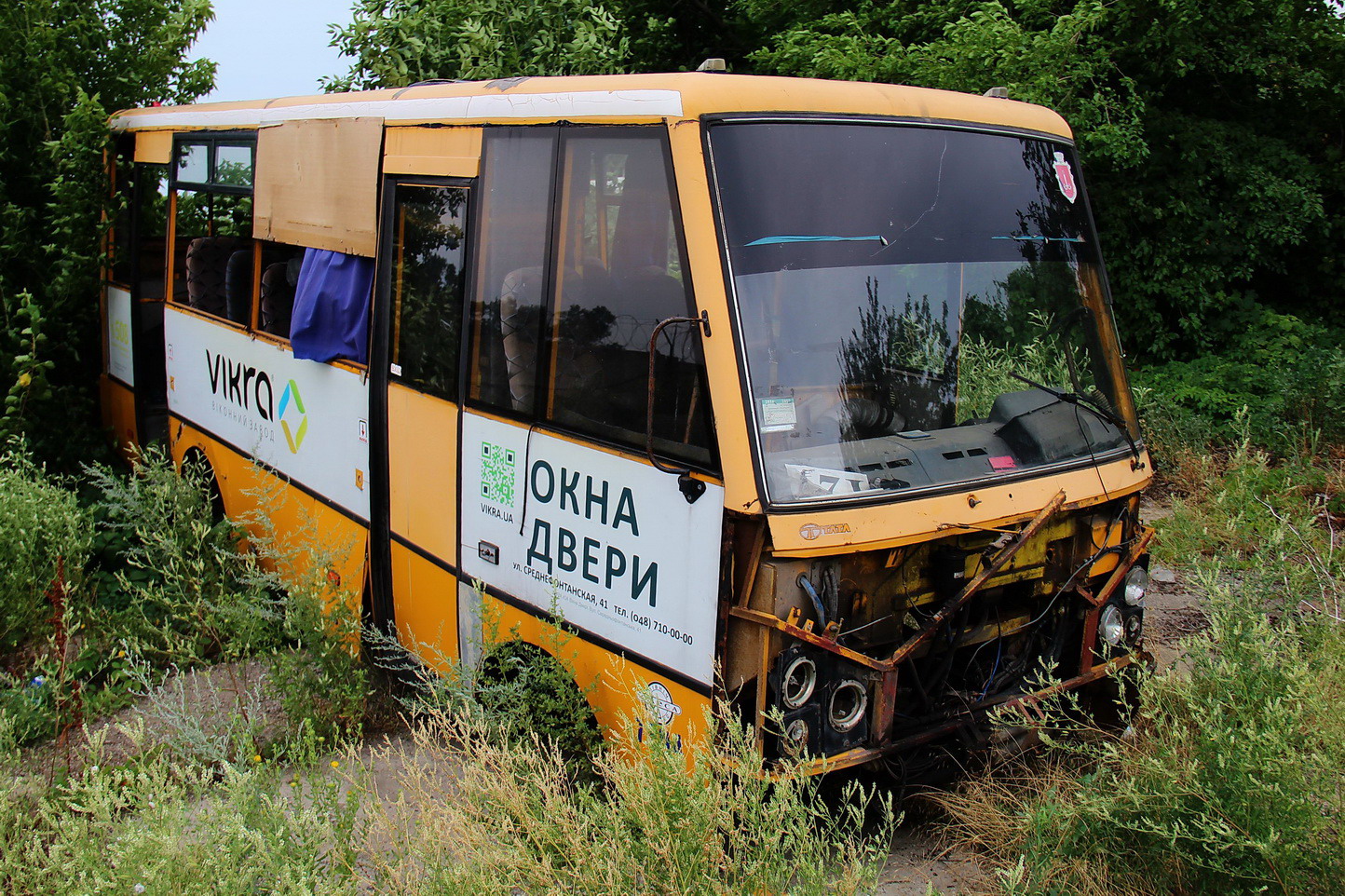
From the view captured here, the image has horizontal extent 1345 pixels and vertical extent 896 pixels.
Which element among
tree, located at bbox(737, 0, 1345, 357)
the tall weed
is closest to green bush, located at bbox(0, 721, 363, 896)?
the tall weed

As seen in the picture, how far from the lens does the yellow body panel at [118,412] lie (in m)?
8.25

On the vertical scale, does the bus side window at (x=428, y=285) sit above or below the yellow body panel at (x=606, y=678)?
above

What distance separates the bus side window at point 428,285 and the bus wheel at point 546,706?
4.19 feet

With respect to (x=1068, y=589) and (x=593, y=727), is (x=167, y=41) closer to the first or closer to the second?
(x=593, y=727)

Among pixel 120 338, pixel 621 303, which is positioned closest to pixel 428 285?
pixel 621 303

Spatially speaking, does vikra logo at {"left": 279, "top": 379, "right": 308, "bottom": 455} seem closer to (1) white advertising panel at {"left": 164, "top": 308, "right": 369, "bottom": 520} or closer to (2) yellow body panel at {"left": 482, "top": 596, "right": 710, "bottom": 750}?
(1) white advertising panel at {"left": 164, "top": 308, "right": 369, "bottom": 520}

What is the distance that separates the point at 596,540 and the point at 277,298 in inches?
134

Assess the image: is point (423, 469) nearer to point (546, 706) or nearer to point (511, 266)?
point (511, 266)

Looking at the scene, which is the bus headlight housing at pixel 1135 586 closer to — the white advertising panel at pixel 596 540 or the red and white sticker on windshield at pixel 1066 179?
the red and white sticker on windshield at pixel 1066 179

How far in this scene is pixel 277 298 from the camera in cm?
629

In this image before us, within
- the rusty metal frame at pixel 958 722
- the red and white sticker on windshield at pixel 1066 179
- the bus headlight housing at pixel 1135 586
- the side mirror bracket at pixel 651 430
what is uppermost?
the red and white sticker on windshield at pixel 1066 179

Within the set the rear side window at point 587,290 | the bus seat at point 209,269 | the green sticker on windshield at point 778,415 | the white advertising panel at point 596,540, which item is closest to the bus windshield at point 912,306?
the green sticker on windshield at point 778,415

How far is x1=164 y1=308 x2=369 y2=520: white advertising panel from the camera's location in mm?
5391

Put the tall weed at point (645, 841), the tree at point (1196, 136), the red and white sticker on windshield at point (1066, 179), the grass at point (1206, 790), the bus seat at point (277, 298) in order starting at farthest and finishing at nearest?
the tree at point (1196, 136) → the bus seat at point (277, 298) → the red and white sticker on windshield at point (1066, 179) → the grass at point (1206, 790) → the tall weed at point (645, 841)
